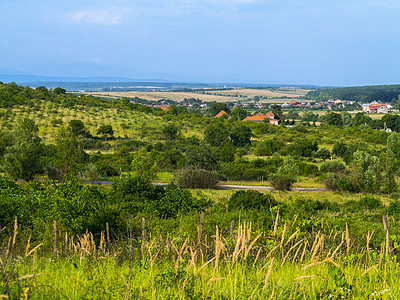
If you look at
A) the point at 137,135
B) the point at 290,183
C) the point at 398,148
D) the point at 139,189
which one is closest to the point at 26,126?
the point at 137,135

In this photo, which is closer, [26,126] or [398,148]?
[26,126]

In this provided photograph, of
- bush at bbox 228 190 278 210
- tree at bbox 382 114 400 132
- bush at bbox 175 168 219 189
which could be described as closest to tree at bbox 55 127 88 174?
bush at bbox 175 168 219 189

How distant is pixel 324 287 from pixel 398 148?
55.8m

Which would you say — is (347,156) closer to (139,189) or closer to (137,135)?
(137,135)

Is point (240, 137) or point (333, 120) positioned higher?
point (333, 120)

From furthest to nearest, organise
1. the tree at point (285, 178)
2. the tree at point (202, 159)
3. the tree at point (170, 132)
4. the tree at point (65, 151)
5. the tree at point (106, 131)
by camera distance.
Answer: the tree at point (170, 132), the tree at point (106, 131), the tree at point (202, 159), the tree at point (285, 178), the tree at point (65, 151)

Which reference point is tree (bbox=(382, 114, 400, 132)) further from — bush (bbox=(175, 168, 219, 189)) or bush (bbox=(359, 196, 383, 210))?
bush (bbox=(359, 196, 383, 210))

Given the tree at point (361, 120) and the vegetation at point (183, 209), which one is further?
→ the tree at point (361, 120)

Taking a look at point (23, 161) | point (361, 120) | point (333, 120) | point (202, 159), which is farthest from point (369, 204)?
point (361, 120)

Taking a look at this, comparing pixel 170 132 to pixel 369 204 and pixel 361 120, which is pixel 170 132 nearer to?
pixel 369 204

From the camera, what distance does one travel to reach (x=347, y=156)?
50.3 metres

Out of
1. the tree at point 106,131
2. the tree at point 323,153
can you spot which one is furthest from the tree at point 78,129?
the tree at point 323,153

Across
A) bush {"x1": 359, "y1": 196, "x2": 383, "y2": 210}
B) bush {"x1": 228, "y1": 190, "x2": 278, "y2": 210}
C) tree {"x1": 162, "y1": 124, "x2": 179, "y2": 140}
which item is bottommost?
bush {"x1": 359, "y1": 196, "x2": 383, "y2": 210}

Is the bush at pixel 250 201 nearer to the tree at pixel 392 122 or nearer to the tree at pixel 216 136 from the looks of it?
the tree at pixel 216 136
